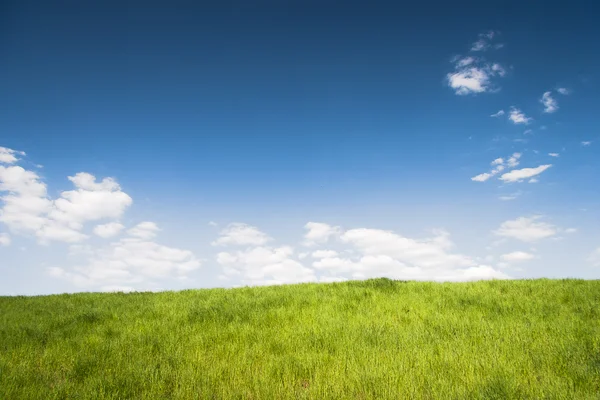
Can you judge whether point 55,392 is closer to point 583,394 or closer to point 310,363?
point 310,363

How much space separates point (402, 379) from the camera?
543cm

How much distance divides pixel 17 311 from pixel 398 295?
12.3 metres

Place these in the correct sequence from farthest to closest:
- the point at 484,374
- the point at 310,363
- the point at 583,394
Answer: the point at 310,363 < the point at 484,374 < the point at 583,394

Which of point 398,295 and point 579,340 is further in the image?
point 398,295

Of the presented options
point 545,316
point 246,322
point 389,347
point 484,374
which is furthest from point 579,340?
point 246,322

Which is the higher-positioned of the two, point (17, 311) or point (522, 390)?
Result: point (17, 311)

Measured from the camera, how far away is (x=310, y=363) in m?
6.11

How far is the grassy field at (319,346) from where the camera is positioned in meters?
5.26

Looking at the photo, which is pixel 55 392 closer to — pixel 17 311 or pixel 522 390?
pixel 522 390

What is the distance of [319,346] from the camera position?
716 cm

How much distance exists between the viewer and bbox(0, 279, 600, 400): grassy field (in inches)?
207

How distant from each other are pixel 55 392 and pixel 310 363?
12.3ft

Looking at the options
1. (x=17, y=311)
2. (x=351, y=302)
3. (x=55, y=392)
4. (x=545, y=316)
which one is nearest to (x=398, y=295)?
(x=351, y=302)

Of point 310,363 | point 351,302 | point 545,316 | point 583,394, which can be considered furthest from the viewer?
point 351,302
